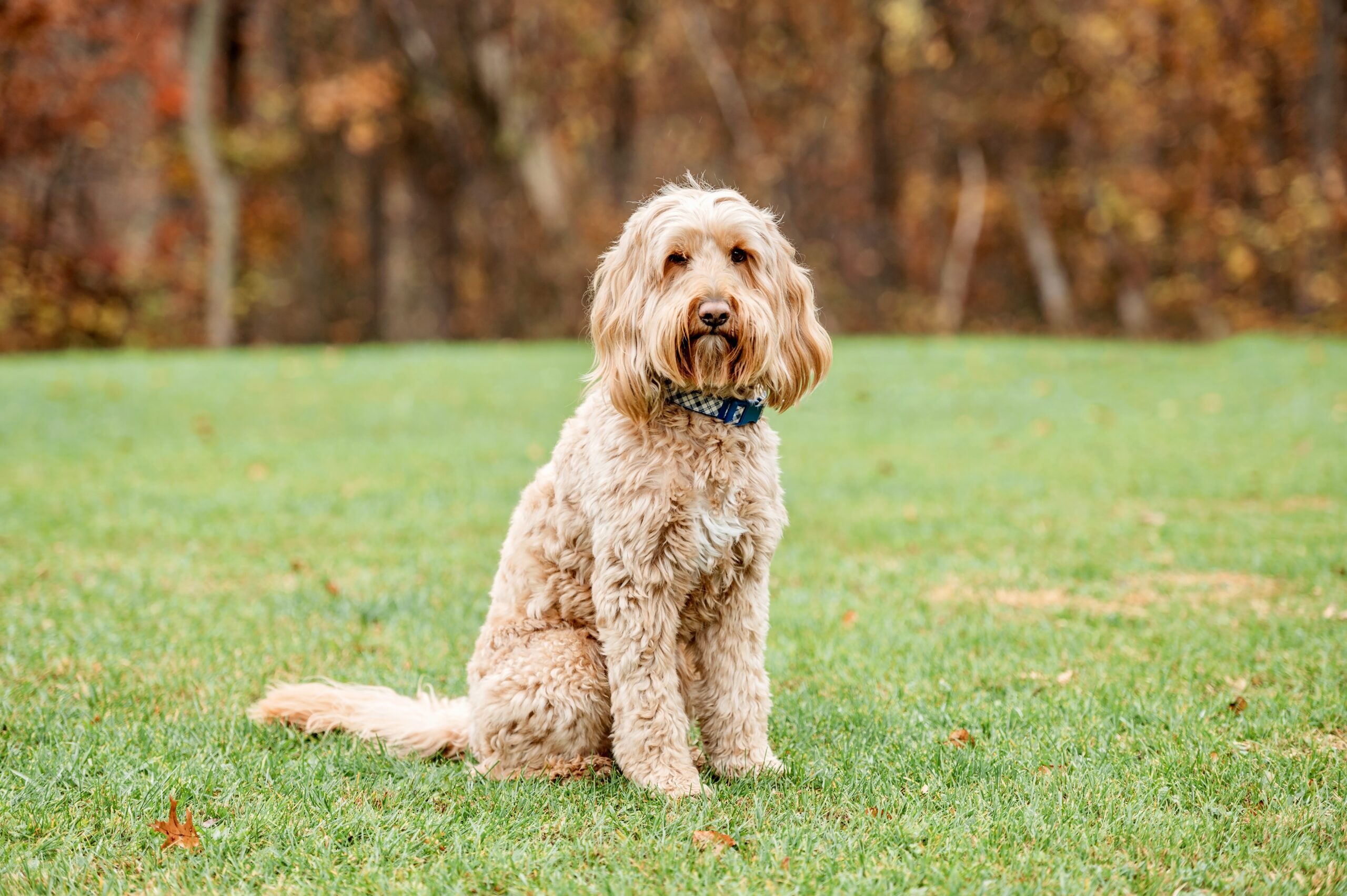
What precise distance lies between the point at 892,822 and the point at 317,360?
1577 cm

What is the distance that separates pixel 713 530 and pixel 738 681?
0.59 meters

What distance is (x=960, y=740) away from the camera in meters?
4.22

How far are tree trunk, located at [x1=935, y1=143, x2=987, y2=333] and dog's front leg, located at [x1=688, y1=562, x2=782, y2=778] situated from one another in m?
25.3

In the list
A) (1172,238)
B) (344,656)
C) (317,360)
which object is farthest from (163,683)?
(1172,238)

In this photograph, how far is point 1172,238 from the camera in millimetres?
27797

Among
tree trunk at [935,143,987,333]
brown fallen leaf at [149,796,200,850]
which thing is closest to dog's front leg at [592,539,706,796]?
brown fallen leaf at [149,796,200,850]

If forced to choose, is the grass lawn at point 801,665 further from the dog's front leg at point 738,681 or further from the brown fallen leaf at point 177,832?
the dog's front leg at point 738,681

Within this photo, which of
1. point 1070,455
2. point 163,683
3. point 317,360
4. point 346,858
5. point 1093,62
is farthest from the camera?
point 1093,62

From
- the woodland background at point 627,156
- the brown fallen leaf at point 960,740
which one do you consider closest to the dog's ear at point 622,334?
the brown fallen leaf at point 960,740

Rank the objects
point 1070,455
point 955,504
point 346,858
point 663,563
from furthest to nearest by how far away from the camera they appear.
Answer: point 1070,455
point 955,504
point 663,563
point 346,858

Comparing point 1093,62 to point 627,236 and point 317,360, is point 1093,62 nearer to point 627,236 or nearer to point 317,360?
point 317,360

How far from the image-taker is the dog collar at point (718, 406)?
379cm

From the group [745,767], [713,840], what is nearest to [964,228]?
[745,767]

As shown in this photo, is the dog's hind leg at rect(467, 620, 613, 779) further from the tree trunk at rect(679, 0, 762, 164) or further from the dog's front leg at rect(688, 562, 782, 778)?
the tree trunk at rect(679, 0, 762, 164)
